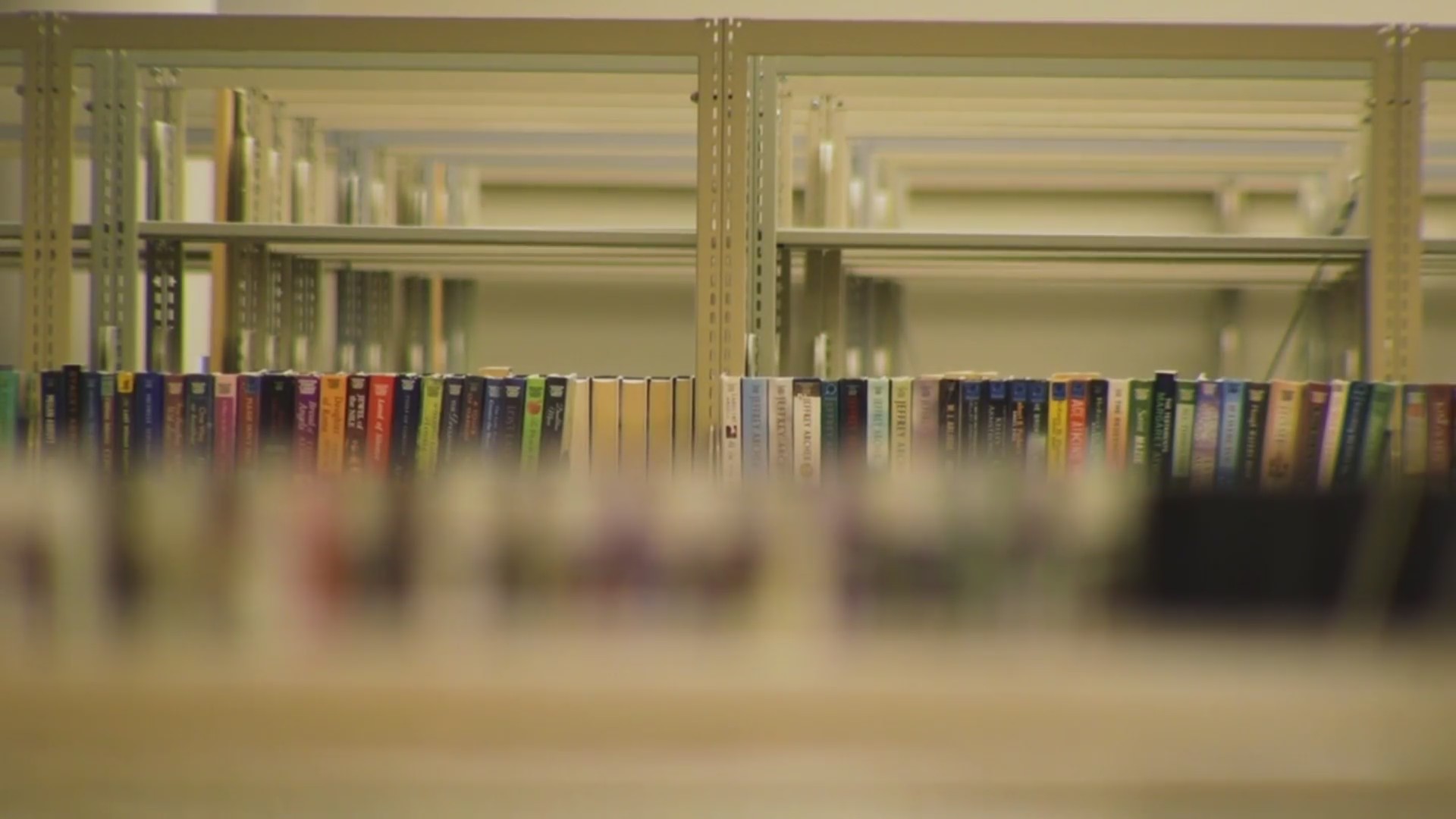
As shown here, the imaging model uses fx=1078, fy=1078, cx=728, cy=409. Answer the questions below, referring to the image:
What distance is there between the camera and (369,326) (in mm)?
2217

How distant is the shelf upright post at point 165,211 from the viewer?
1.86 metres

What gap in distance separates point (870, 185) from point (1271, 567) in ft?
7.49

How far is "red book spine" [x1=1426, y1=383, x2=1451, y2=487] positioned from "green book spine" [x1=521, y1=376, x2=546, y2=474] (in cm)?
138

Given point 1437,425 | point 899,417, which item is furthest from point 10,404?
point 1437,425

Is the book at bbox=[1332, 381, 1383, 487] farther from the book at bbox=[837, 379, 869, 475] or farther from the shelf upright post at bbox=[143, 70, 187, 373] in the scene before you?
the shelf upright post at bbox=[143, 70, 187, 373]

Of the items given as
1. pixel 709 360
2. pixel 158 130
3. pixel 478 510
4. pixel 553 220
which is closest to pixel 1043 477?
pixel 478 510

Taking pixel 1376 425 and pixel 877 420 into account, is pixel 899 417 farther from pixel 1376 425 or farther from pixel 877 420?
pixel 1376 425

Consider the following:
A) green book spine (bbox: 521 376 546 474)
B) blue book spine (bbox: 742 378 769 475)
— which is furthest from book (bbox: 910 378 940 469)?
green book spine (bbox: 521 376 546 474)

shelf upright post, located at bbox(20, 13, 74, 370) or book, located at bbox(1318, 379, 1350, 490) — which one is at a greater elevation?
shelf upright post, located at bbox(20, 13, 74, 370)

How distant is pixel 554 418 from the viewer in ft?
5.60

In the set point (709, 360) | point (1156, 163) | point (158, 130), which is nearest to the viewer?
point (709, 360)

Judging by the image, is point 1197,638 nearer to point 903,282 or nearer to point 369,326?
point 369,326

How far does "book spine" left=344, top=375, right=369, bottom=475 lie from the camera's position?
1706 mm

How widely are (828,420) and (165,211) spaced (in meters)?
1.19
